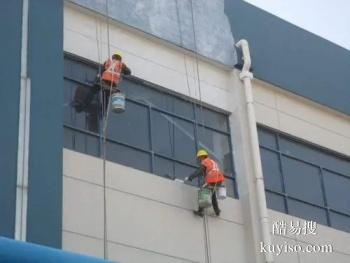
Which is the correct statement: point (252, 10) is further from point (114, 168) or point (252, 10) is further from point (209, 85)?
point (114, 168)

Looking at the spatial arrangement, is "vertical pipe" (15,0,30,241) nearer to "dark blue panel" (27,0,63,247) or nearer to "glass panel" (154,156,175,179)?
"dark blue panel" (27,0,63,247)

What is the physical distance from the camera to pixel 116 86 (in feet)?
50.1

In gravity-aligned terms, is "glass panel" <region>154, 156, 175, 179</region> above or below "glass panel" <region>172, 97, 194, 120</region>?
below

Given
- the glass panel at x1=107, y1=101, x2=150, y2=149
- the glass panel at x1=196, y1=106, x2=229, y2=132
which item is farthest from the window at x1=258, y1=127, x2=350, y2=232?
the glass panel at x1=107, y1=101, x2=150, y2=149

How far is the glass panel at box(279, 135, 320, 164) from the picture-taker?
1823cm

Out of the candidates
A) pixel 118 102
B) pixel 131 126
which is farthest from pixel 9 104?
pixel 131 126

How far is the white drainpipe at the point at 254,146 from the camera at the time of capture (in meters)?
15.4

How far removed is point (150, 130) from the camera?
52.4 feet

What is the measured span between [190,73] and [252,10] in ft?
8.92

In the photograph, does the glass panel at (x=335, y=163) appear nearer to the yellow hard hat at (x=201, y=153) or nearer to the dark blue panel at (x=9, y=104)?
the yellow hard hat at (x=201, y=153)

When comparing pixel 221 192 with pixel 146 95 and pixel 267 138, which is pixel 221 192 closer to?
pixel 146 95

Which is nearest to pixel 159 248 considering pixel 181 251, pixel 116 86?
pixel 181 251

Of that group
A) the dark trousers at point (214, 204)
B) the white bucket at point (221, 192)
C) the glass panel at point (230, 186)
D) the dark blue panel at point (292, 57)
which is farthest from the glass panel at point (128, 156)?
the dark blue panel at point (292, 57)

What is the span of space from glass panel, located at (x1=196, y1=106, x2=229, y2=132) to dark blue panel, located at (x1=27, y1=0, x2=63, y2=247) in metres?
3.65
